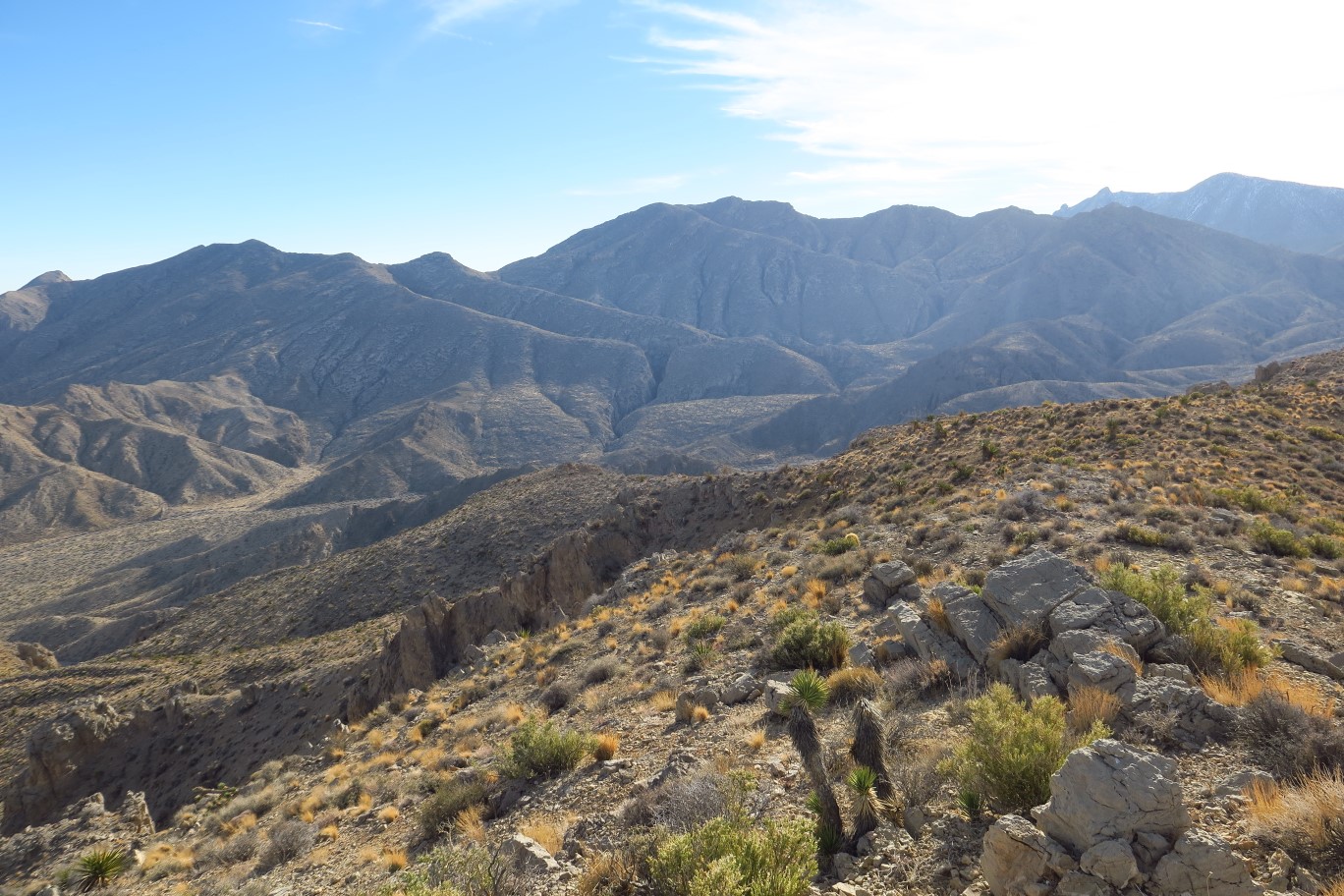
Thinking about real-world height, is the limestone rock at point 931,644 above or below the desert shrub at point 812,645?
above

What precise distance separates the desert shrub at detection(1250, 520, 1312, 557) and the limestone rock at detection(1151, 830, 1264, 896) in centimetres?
1094

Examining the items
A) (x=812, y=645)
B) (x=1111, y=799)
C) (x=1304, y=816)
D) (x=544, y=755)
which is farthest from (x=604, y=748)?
(x=1304, y=816)

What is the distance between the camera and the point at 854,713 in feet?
23.0

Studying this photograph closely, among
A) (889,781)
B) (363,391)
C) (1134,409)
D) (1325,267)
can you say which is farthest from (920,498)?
(1325,267)

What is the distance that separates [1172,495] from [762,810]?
14654 millimetres

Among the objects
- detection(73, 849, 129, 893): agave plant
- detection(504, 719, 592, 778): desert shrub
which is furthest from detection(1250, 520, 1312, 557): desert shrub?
detection(73, 849, 129, 893): agave plant

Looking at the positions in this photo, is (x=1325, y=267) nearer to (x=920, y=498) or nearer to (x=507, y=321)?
(x=507, y=321)

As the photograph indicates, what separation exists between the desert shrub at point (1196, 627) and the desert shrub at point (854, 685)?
352cm

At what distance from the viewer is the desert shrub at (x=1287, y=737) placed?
555 cm

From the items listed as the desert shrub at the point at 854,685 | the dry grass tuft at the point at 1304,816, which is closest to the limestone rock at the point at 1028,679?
the desert shrub at the point at 854,685

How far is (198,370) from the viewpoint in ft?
593

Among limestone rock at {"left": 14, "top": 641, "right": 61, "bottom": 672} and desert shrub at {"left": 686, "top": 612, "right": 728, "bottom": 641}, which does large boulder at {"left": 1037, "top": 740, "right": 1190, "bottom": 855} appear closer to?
desert shrub at {"left": 686, "top": 612, "right": 728, "bottom": 641}

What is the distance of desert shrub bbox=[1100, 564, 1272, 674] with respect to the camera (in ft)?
24.8

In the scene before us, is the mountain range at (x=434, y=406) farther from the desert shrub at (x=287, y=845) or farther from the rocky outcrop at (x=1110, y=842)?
the rocky outcrop at (x=1110, y=842)
